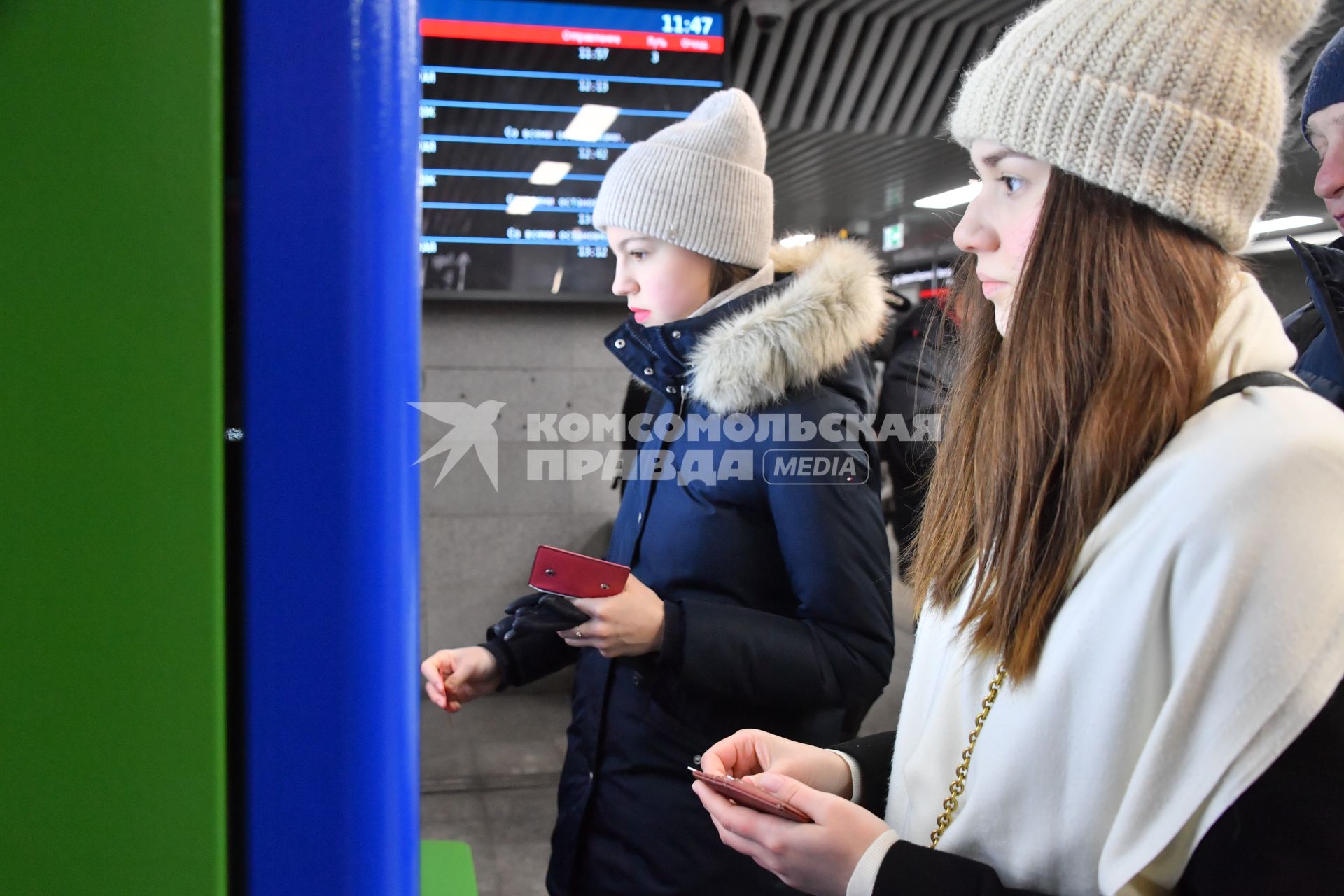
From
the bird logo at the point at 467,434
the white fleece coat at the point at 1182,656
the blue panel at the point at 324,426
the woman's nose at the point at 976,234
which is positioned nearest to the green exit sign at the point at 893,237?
the bird logo at the point at 467,434

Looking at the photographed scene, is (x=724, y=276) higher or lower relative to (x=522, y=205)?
lower

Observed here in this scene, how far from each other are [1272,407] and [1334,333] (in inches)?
35.2

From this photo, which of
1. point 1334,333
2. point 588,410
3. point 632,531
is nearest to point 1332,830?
point 1334,333

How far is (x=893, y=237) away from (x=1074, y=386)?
12.5 m

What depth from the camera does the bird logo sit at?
454 cm

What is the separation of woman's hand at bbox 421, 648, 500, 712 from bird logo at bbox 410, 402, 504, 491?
276 cm

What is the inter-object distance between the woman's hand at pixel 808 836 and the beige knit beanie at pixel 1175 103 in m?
0.66

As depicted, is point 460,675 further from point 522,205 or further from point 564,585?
point 522,205

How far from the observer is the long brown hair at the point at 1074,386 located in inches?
34.3

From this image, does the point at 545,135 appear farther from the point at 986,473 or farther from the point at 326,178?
the point at 326,178

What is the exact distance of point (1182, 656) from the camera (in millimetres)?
774

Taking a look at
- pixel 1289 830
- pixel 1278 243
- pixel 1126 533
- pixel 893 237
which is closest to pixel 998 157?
pixel 1126 533

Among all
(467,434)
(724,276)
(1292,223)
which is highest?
(1292,223)

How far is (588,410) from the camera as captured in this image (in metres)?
4.68
